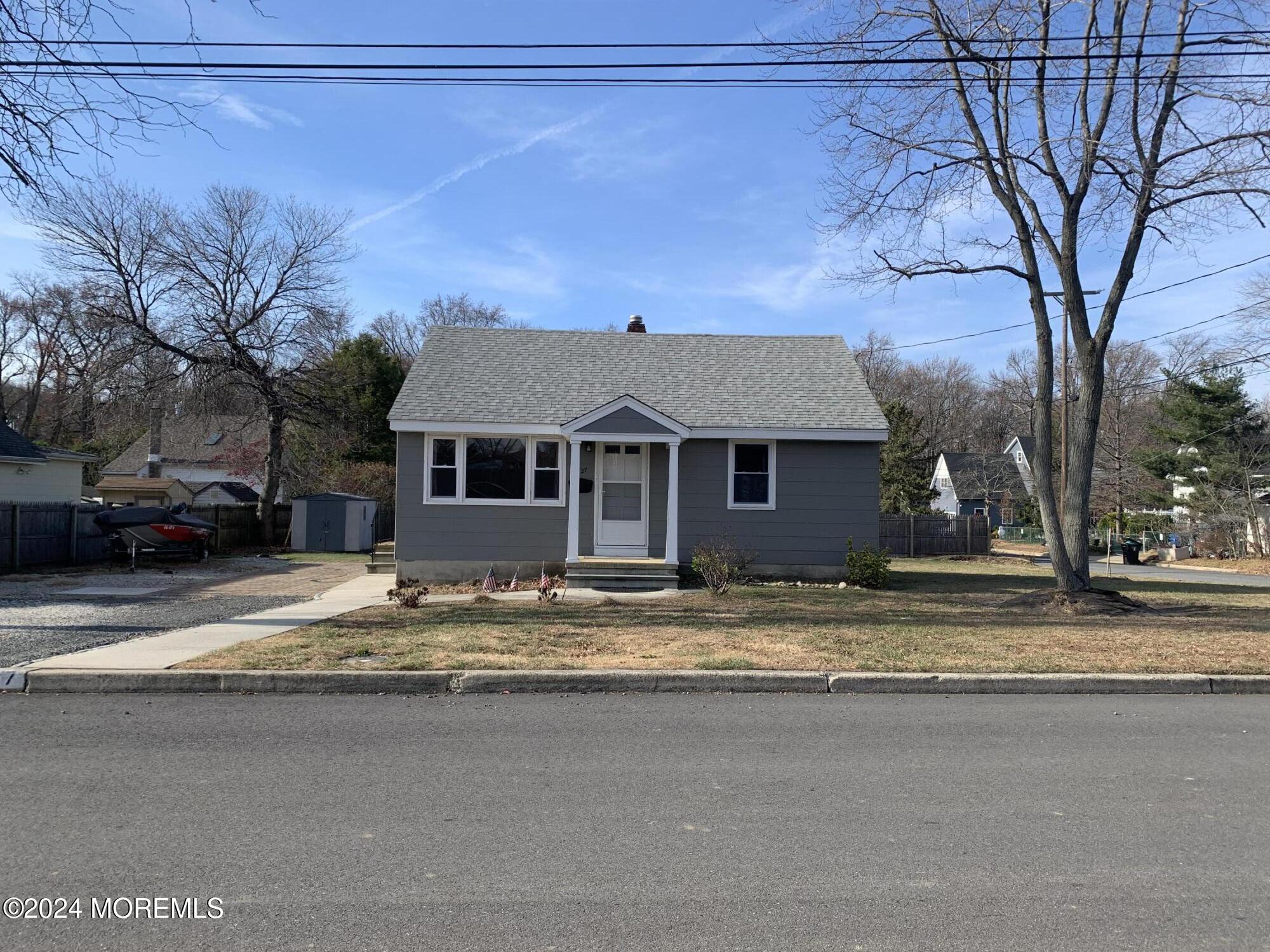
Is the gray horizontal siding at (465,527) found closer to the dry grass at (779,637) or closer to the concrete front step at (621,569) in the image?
the concrete front step at (621,569)

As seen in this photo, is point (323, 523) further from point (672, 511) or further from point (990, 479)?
point (990, 479)

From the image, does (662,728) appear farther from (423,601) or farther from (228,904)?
(423,601)

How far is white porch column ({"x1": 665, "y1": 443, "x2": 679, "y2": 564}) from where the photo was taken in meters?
16.1

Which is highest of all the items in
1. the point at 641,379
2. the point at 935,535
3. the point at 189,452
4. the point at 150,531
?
the point at 189,452

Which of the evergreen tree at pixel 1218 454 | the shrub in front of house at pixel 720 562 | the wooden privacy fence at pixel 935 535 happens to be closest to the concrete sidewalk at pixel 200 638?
the shrub in front of house at pixel 720 562

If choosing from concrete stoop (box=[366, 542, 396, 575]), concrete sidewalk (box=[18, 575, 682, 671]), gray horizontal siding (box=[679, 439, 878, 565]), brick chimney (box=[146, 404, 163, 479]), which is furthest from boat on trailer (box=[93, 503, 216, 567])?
brick chimney (box=[146, 404, 163, 479])

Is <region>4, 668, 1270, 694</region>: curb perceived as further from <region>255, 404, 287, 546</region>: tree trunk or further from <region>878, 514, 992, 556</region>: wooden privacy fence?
<region>878, 514, 992, 556</region>: wooden privacy fence

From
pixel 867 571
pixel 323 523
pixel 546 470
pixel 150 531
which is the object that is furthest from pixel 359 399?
pixel 867 571

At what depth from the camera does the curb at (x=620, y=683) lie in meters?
7.75

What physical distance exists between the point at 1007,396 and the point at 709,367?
45213 millimetres

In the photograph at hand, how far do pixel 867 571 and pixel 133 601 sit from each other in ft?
41.7

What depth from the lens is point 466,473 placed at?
16.8 m

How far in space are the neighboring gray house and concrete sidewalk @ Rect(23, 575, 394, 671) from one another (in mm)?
39415

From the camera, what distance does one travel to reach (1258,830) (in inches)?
185
